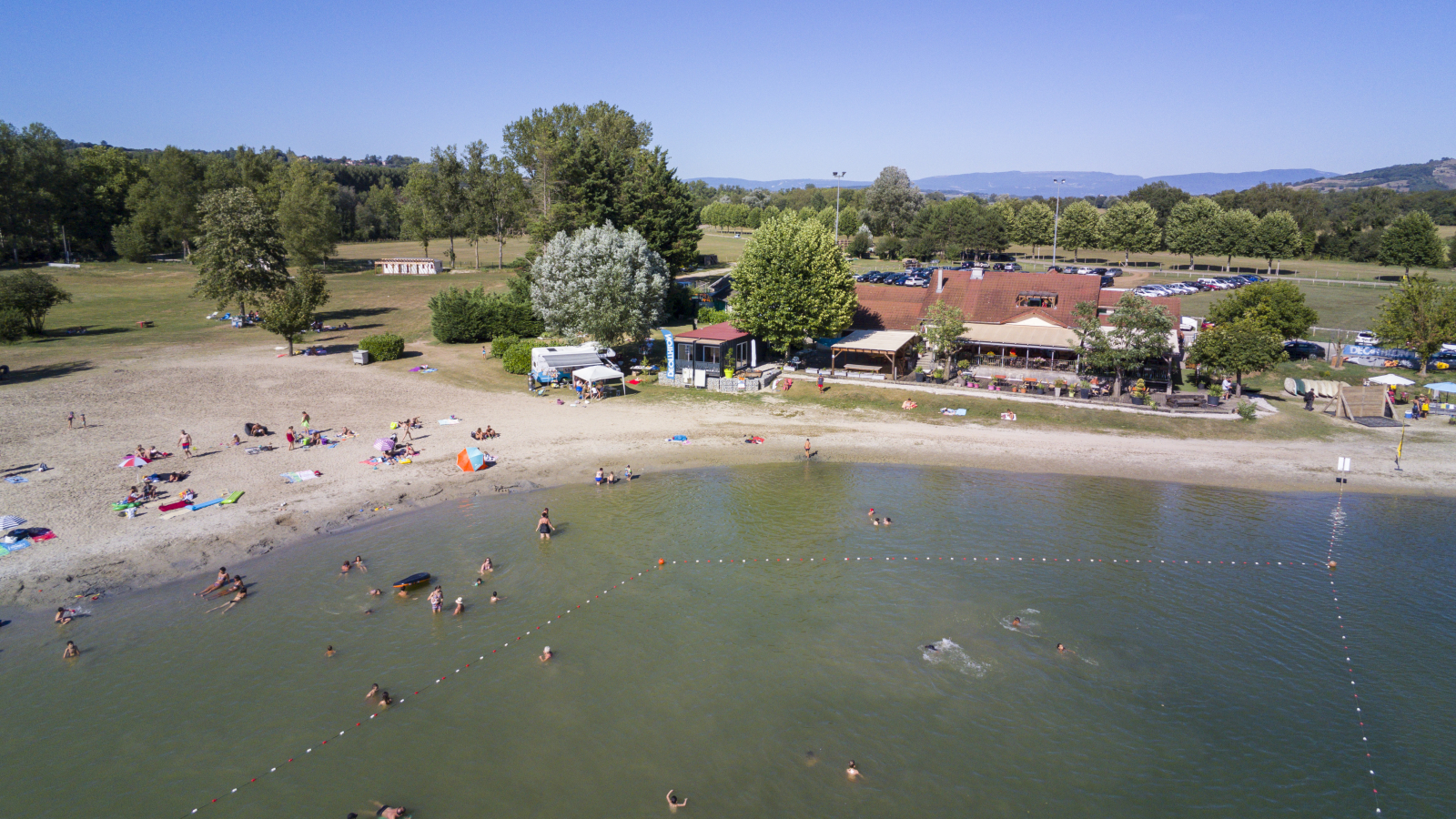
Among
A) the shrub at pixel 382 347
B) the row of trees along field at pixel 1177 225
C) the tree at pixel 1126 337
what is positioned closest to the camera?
the tree at pixel 1126 337

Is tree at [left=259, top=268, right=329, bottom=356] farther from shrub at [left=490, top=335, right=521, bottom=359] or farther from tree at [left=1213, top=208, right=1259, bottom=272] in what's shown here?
tree at [left=1213, top=208, right=1259, bottom=272]

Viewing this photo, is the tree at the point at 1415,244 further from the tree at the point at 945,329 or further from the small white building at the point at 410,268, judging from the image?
the small white building at the point at 410,268

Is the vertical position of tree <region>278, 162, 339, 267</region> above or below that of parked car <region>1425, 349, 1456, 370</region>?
above

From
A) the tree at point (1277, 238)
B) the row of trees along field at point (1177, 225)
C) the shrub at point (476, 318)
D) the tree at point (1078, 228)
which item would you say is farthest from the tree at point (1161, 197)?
the shrub at point (476, 318)

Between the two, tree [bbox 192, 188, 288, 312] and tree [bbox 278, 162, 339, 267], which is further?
tree [bbox 278, 162, 339, 267]

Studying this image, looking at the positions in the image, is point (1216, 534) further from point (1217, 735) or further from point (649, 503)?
point (649, 503)

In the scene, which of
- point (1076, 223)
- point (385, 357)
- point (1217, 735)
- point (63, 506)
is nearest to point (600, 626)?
point (1217, 735)

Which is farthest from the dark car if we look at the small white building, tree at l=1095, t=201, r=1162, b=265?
the small white building
